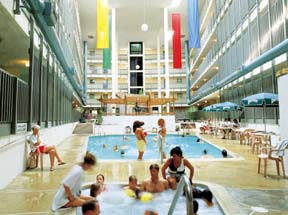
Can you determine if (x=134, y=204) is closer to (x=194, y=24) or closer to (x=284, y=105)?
(x=284, y=105)

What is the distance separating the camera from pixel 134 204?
433 centimetres

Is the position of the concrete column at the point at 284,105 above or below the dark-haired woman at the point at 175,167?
above

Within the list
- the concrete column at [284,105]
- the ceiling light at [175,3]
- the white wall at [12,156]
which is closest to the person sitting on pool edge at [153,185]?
the white wall at [12,156]

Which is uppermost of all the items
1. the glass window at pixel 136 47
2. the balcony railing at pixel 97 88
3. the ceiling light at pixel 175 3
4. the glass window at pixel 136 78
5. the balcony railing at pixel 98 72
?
the ceiling light at pixel 175 3

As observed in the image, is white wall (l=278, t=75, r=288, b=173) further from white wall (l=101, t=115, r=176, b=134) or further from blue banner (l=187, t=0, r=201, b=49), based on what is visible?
white wall (l=101, t=115, r=176, b=134)

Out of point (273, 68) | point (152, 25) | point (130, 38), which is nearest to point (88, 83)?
point (130, 38)

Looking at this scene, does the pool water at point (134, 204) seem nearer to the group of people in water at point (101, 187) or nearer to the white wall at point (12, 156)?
the group of people in water at point (101, 187)

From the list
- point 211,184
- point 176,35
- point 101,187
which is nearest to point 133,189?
point 101,187

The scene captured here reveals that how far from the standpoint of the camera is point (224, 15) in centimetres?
1906

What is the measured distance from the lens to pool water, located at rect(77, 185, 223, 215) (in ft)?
13.1

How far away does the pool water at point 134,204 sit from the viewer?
398 centimetres

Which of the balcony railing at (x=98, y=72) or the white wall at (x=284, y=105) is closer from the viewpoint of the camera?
the white wall at (x=284, y=105)

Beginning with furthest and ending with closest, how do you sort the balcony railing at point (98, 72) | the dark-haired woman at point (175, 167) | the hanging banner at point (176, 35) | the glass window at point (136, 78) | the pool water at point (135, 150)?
the balcony railing at point (98, 72) < the glass window at point (136, 78) < the hanging banner at point (176, 35) < the pool water at point (135, 150) < the dark-haired woman at point (175, 167)

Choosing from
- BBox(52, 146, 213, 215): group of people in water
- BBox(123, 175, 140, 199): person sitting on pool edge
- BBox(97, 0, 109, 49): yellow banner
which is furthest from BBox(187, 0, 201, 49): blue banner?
BBox(123, 175, 140, 199): person sitting on pool edge
